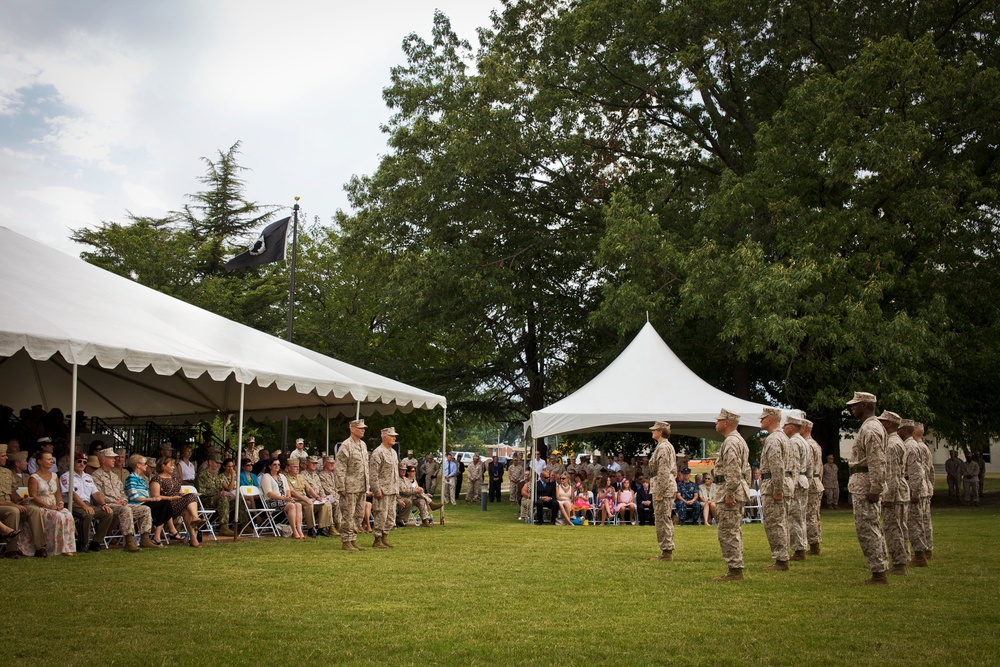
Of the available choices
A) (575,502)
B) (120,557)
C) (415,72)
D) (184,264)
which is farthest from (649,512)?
(184,264)

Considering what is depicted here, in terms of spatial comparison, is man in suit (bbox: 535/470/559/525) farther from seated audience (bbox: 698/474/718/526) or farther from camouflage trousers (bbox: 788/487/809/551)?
camouflage trousers (bbox: 788/487/809/551)

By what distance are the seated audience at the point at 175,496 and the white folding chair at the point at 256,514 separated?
1151 millimetres

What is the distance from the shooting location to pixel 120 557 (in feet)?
36.1

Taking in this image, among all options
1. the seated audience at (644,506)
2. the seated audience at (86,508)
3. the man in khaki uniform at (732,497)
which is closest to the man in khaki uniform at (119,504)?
the seated audience at (86,508)

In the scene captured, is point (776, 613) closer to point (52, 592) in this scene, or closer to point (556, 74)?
point (52, 592)

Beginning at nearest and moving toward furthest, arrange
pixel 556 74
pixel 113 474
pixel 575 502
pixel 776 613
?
pixel 776 613
pixel 113 474
pixel 575 502
pixel 556 74

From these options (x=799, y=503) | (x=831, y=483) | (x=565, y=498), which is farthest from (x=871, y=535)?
(x=831, y=483)

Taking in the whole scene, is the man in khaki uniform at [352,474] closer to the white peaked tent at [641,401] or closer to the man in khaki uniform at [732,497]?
the man in khaki uniform at [732,497]

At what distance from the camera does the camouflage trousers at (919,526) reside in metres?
11.2

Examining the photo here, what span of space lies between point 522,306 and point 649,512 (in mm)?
11259

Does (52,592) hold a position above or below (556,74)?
below

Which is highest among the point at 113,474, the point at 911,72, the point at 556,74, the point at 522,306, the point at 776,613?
the point at 556,74

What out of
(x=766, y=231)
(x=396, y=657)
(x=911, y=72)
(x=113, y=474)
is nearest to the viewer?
(x=396, y=657)

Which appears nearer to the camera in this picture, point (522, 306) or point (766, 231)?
point (766, 231)
